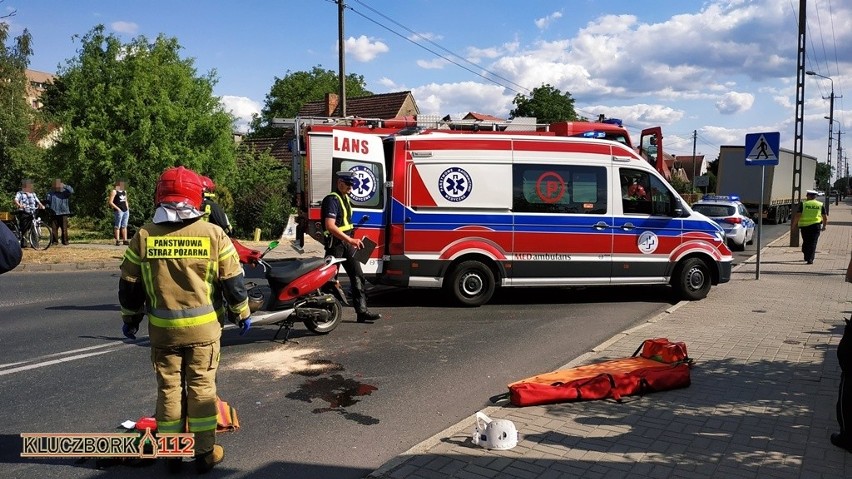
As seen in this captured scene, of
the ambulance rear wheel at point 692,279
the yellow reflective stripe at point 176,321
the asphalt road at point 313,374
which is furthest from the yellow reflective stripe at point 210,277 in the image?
the ambulance rear wheel at point 692,279

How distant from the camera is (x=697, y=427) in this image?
15.0ft

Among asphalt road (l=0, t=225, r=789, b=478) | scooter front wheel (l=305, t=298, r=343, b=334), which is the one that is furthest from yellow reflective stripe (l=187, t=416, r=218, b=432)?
scooter front wheel (l=305, t=298, r=343, b=334)

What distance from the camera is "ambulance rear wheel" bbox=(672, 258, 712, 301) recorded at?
1003cm

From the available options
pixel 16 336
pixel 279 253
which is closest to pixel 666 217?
pixel 16 336

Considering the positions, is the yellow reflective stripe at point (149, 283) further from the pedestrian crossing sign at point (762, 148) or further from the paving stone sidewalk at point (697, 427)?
the pedestrian crossing sign at point (762, 148)

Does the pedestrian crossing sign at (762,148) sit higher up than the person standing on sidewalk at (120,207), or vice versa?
the pedestrian crossing sign at (762,148)

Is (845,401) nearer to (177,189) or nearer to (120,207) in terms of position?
(177,189)

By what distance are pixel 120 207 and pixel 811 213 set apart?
17.2 meters

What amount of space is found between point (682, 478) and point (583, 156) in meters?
6.38

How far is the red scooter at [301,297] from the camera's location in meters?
7.07

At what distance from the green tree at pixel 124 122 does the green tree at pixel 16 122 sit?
4.27 metres

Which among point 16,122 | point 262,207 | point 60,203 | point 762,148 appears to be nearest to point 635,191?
point 762,148

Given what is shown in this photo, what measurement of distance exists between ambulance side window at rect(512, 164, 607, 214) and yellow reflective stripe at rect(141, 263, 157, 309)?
21.0 feet

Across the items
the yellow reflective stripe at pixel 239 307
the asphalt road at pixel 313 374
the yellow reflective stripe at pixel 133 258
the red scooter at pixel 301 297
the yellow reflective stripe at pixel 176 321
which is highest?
the yellow reflective stripe at pixel 133 258
